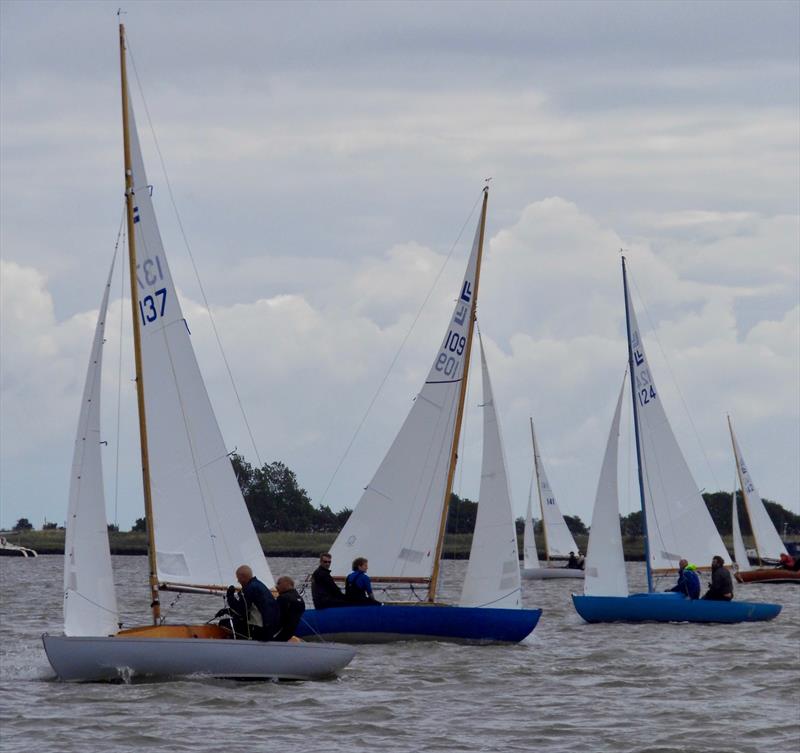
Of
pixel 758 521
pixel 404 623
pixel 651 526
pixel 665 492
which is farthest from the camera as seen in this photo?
pixel 758 521

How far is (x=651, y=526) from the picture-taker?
1308 inches

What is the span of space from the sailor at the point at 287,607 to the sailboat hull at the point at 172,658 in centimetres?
25

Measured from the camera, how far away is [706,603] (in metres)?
30.1

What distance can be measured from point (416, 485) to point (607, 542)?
20.1 ft

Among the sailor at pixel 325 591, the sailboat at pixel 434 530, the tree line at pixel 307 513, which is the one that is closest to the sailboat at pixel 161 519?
the sailor at pixel 325 591

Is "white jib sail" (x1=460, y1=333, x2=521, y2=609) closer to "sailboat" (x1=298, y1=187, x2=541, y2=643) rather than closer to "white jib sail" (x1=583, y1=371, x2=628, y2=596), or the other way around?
"sailboat" (x1=298, y1=187, x2=541, y2=643)

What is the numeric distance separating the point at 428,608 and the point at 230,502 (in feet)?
14.9

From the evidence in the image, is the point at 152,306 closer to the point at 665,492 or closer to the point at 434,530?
the point at 434,530

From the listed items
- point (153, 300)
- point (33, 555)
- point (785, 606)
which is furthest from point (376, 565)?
point (33, 555)

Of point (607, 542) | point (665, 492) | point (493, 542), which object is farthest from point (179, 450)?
point (665, 492)

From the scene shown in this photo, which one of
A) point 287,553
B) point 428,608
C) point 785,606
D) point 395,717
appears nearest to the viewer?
point 395,717

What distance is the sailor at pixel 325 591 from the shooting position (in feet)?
79.2

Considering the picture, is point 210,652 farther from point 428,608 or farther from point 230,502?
point 428,608

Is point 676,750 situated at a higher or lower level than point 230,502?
lower
